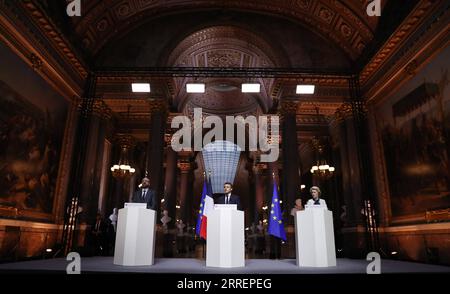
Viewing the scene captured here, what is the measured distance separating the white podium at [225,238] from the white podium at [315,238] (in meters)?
1.38

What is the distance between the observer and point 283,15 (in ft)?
44.5

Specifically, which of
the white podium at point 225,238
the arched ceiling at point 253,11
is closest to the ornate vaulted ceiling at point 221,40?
the arched ceiling at point 253,11

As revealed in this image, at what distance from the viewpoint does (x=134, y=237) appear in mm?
5816

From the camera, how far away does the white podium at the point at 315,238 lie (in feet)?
19.4

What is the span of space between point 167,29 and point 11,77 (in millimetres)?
7467

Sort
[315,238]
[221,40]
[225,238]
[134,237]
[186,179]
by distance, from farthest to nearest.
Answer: [186,179]
[221,40]
[315,238]
[134,237]
[225,238]

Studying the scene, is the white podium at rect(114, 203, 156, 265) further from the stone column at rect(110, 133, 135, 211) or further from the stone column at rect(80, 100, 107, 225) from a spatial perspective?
the stone column at rect(110, 133, 135, 211)

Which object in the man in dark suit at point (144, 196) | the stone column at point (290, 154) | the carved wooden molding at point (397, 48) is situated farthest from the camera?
the stone column at point (290, 154)
